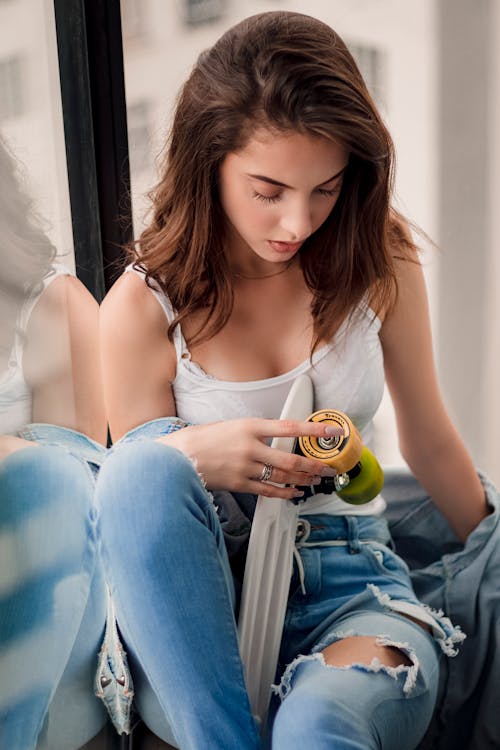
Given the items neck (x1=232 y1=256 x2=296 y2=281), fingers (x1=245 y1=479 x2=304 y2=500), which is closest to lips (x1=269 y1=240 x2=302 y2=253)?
neck (x1=232 y1=256 x2=296 y2=281)

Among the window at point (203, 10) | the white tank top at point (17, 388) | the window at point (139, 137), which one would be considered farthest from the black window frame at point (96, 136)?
the white tank top at point (17, 388)

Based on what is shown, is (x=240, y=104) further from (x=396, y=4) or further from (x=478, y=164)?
(x=478, y=164)

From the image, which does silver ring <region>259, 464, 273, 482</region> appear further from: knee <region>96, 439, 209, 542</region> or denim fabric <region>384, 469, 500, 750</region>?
denim fabric <region>384, 469, 500, 750</region>

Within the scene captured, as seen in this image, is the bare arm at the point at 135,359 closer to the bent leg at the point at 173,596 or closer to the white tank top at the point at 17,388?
the bent leg at the point at 173,596

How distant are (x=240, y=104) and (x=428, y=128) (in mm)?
648

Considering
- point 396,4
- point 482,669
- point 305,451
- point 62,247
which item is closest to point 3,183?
point 62,247

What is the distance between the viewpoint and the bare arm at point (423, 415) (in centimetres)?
116

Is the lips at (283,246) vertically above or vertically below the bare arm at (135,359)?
above

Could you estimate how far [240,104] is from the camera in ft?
3.15

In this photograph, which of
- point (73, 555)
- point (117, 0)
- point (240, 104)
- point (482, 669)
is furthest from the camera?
point (117, 0)

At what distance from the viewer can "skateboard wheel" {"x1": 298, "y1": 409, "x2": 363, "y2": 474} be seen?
960 mm

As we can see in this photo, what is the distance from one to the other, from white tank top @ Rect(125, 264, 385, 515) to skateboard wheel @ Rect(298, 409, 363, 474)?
0.40 feet

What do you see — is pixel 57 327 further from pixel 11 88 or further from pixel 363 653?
pixel 363 653

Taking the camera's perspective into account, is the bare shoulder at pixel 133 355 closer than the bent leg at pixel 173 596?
No
